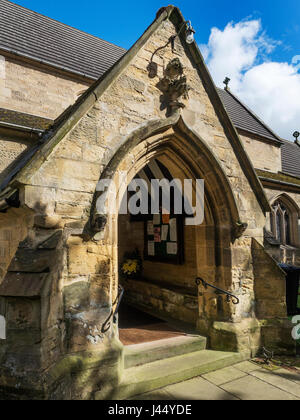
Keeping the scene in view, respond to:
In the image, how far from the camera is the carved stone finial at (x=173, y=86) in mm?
4289

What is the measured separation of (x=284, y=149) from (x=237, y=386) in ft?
60.4

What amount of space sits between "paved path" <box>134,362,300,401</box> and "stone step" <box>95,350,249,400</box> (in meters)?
0.08

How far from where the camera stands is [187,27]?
4539 millimetres

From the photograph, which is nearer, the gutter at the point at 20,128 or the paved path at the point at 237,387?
the paved path at the point at 237,387

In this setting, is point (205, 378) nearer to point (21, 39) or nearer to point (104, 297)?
point (104, 297)

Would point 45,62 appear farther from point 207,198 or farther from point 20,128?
point 207,198

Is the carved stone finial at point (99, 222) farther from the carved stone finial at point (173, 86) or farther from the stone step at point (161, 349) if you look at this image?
the carved stone finial at point (173, 86)

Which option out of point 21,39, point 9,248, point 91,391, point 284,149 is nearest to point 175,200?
point 9,248

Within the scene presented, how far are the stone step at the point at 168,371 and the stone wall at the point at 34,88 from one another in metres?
8.56

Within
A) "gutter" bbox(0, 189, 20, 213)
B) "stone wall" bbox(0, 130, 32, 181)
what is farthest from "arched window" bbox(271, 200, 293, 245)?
"gutter" bbox(0, 189, 20, 213)

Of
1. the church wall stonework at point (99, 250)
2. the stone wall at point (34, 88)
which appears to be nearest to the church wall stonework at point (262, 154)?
the stone wall at point (34, 88)

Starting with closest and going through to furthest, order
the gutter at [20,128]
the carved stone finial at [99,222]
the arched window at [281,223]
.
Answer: the carved stone finial at [99,222] < the gutter at [20,128] < the arched window at [281,223]

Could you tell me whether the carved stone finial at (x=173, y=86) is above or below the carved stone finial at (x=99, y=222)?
above

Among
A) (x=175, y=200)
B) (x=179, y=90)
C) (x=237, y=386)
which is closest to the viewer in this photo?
(x=237, y=386)
